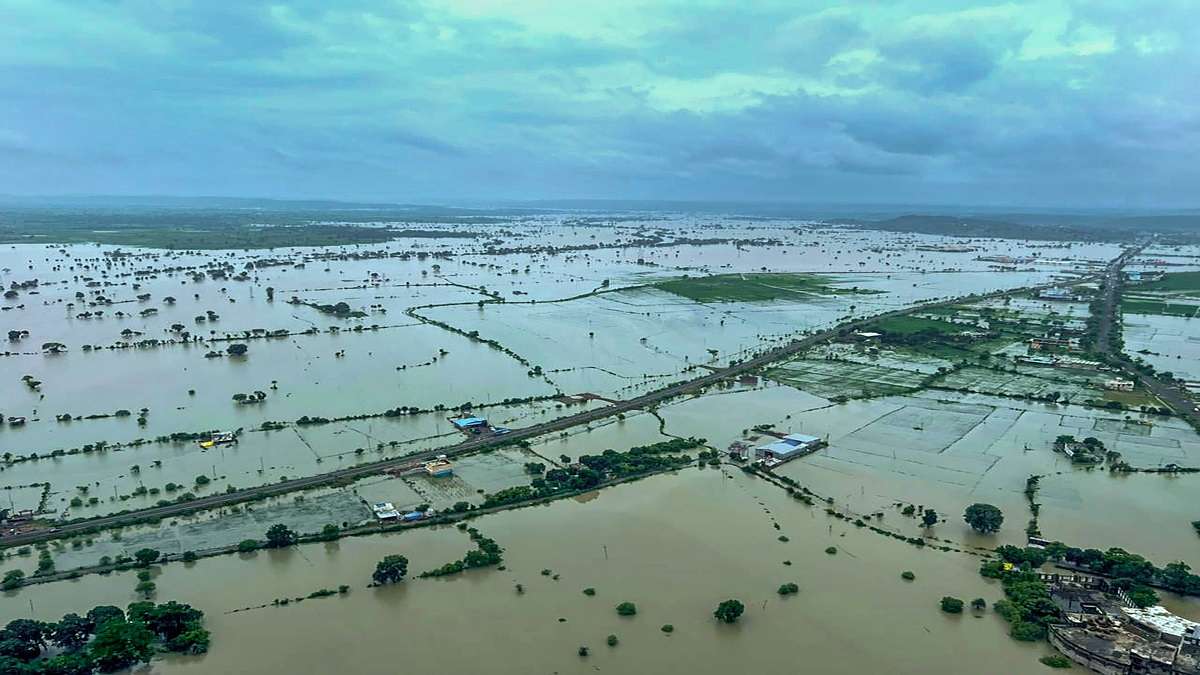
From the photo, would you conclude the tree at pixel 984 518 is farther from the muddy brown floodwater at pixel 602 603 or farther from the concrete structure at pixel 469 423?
the concrete structure at pixel 469 423

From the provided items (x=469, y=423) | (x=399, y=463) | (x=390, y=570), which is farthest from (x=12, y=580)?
(x=469, y=423)

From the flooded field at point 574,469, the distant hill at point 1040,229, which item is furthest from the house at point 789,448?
the distant hill at point 1040,229

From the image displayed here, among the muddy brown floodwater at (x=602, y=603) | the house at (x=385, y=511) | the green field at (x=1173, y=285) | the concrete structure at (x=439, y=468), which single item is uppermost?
the green field at (x=1173, y=285)

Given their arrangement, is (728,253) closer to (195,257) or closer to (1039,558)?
(195,257)

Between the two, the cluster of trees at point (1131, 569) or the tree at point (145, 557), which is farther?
the tree at point (145, 557)

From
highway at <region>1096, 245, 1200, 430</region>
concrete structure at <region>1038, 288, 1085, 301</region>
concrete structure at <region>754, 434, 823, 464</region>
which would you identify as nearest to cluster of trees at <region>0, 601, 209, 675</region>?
concrete structure at <region>754, 434, 823, 464</region>

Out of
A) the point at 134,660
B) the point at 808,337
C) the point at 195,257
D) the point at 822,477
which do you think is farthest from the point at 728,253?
the point at 134,660
